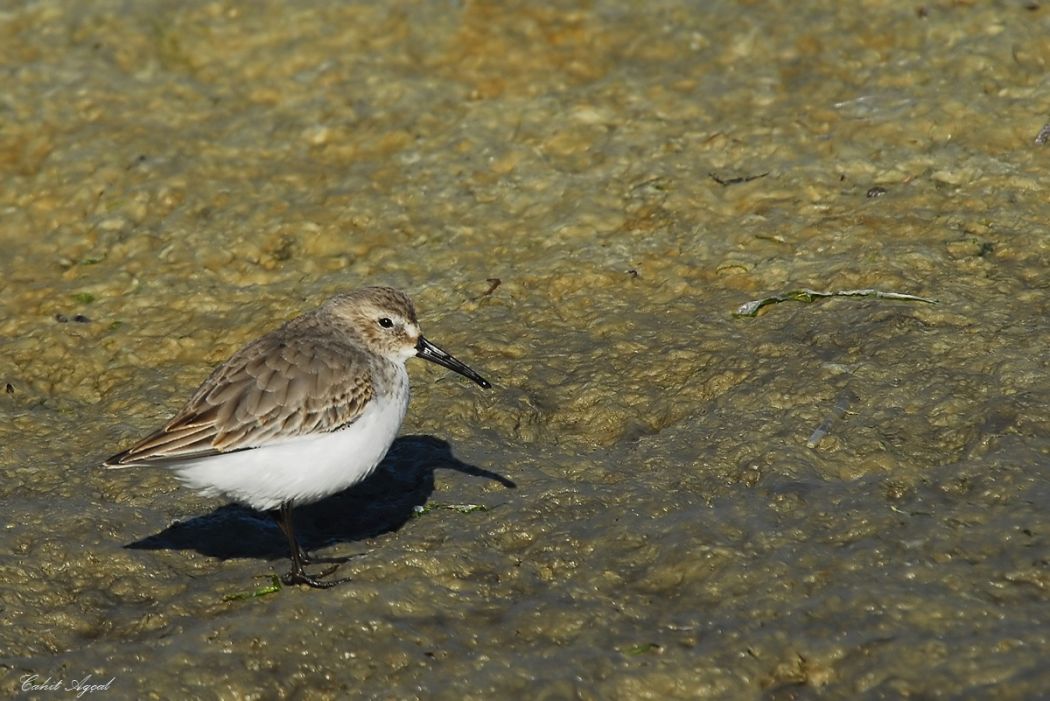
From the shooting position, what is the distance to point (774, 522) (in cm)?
754

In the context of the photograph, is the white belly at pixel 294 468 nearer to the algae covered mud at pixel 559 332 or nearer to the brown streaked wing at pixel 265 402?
the brown streaked wing at pixel 265 402

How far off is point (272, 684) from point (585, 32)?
→ 7589 mm

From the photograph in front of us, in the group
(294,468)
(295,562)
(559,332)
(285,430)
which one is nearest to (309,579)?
(295,562)

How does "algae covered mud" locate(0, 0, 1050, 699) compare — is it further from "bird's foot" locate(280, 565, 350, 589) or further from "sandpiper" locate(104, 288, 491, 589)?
"sandpiper" locate(104, 288, 491, 589)

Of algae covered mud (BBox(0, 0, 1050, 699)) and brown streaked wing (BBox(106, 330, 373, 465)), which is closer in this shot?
algae covered mud (BBox(0, 0, 1050, 699))

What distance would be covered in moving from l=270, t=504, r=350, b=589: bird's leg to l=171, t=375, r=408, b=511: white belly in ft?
0.31

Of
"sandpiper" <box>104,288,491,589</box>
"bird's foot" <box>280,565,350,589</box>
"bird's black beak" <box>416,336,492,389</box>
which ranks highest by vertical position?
"sandpiper" <box>104,288,491,589</box>

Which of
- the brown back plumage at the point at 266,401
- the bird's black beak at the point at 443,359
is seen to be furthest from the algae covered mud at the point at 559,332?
the brown back plumage at the point at 266,401

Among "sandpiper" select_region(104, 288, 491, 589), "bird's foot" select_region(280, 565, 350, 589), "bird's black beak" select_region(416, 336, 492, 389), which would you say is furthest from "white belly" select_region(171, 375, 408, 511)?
"bird's black beak" select_region(416, 336, 492, 389)

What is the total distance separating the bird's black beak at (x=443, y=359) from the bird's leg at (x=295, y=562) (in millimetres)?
1375

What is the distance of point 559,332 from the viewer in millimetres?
9820

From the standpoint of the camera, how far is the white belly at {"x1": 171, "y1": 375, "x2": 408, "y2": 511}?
7629 millimetres

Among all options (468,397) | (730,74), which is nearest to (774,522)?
(468,397)

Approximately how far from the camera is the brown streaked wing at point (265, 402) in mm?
7629
